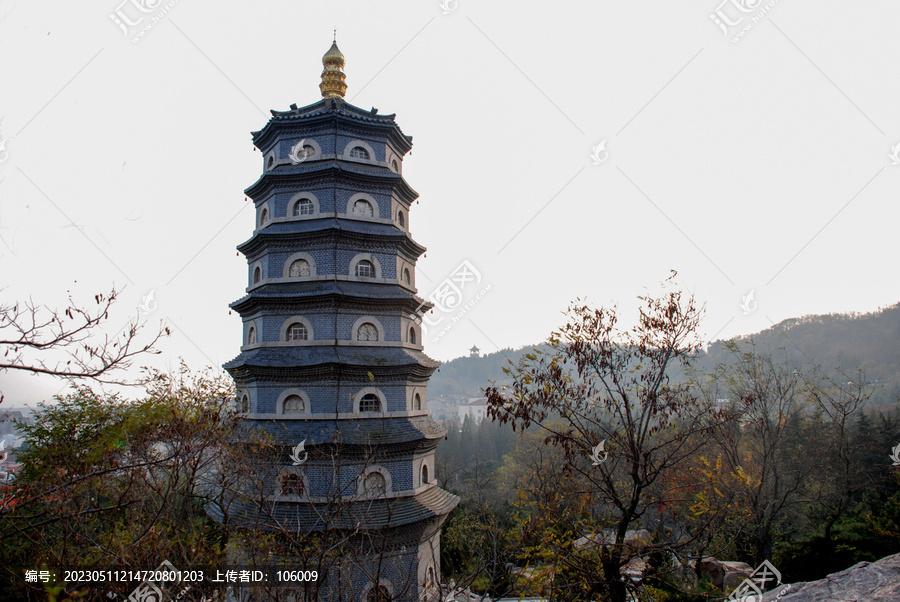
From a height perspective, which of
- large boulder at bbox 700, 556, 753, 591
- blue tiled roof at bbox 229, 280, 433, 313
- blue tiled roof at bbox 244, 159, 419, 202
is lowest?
large boulder at bbox 700, 556, 753, 591

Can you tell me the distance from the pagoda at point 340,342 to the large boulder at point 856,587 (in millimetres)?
7846

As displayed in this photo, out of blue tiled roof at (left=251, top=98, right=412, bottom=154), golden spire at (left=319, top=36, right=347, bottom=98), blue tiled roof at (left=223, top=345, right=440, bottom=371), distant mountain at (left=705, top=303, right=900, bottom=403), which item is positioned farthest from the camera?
distant mountain at (left=705, top=303, right=900, bottom=403)

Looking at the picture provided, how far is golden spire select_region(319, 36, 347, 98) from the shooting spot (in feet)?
49.8

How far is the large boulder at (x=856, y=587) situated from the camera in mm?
9766

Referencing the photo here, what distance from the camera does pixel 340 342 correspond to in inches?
503

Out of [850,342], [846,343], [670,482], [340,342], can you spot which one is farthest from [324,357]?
[850,342]

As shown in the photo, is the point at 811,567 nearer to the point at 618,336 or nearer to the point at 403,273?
the point at 618,336

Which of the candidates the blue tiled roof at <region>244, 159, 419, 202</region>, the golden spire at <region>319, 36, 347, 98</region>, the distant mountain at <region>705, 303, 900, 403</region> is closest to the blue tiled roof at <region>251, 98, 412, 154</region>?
the golden spire at <region>319, 36, 347, 98</region>

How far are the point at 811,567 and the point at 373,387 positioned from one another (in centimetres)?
1410

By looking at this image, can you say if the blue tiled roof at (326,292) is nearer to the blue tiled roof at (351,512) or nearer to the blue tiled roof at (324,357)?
the blue tiled roof at (324,357)

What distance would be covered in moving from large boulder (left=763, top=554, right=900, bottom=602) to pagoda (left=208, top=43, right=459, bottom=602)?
7846 mm

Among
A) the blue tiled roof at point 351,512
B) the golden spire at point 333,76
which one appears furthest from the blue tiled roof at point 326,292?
the golden spire at point 333,76

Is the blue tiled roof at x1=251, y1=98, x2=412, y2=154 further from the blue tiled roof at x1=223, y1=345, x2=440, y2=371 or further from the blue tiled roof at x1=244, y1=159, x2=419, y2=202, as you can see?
the blue tiled roof at x1=223, y1=345, x2=440, y2=371

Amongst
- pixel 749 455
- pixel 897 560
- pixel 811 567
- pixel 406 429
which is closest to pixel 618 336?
pixel 406 429
